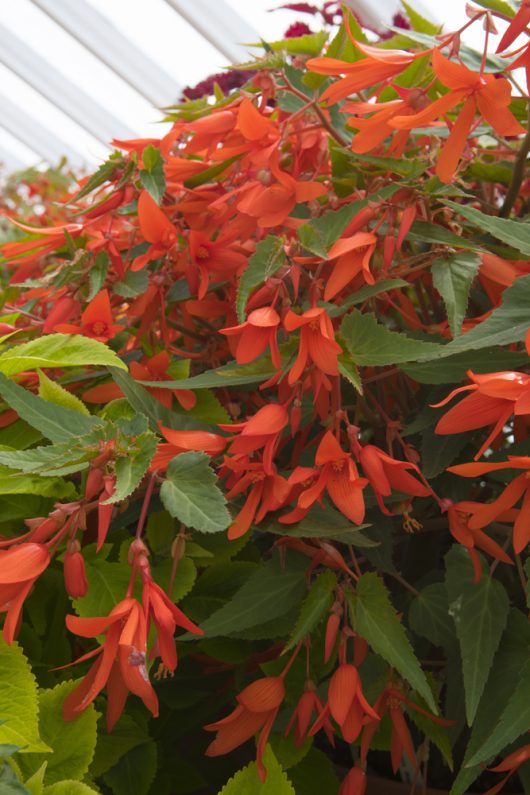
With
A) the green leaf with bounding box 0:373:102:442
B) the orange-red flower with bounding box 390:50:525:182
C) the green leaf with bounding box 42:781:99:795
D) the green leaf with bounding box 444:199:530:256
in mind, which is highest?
the orange-red flower with bounding box 390:50:525:182

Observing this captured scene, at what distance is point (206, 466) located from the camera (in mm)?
390

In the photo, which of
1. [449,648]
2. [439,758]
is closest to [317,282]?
[449,648]

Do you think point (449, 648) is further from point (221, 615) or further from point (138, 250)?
point (138, 250)

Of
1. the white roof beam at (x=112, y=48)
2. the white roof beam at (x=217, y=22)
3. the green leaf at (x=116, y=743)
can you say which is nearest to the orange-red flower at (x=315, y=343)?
the green leaf at (x=116, y=743)

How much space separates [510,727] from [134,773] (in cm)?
22

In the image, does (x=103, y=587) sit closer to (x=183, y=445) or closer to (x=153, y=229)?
(x=183, y=445)

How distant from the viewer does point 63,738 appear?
39 cm

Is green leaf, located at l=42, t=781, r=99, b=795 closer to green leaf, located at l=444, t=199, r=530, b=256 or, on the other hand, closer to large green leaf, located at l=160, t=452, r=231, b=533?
large green leaf, located at l=160, t=452, r=231, b=533

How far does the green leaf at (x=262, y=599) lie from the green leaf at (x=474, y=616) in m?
0.08

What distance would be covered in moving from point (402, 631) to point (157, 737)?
22 centimetres

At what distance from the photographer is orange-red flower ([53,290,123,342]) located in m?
0.50

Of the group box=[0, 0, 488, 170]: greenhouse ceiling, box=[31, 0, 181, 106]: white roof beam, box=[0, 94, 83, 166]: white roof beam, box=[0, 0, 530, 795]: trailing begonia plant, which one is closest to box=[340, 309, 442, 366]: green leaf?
box=[0, 0, 530, 795]: trailing begonia plant

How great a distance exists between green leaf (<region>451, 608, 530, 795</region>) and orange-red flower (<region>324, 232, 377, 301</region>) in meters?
0.19

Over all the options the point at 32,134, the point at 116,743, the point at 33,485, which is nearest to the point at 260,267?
the point at 33,485
